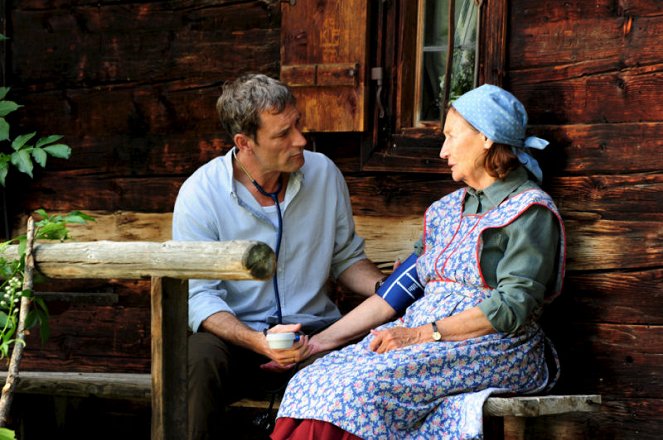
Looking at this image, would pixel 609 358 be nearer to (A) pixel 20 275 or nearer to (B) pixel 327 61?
(B) pixel 327 61

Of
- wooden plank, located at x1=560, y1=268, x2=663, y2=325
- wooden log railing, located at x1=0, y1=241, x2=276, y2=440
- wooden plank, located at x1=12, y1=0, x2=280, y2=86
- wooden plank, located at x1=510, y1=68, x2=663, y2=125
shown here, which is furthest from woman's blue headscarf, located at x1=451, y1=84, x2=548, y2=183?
wooden plank, located at x1=12, y1=0, x2=280, y2=86

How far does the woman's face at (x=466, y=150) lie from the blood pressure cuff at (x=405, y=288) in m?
0.40

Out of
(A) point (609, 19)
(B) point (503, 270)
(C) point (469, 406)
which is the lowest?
(C) point (469, 406)

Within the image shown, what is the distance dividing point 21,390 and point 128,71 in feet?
4.93

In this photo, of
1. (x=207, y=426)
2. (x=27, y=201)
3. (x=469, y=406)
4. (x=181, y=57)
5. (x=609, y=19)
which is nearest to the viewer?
(x=469, y=406)

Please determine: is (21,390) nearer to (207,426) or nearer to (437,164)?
(207,426)

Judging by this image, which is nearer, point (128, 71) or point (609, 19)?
point (609, 19)

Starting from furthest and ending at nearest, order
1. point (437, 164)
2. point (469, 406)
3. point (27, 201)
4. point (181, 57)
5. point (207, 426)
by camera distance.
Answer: point (27, 201), point (181, 57), point (437, 164), point (207, 426), point (469, 406)

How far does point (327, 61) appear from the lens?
4.58m

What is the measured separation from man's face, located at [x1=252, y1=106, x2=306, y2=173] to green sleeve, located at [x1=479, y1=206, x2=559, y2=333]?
84 cm

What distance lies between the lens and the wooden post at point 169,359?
344cm

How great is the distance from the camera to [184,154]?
4992mm

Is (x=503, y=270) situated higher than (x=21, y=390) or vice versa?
(x=503, y=270)

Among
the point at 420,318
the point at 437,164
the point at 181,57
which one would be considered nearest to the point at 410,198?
the point at 437,164
